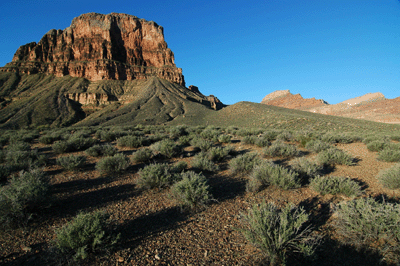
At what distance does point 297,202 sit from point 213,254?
2.54 meters

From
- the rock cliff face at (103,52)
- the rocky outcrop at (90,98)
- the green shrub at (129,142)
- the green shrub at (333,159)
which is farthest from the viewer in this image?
the rock cliff face at (103,52)

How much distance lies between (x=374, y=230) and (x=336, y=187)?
1869 millimetres

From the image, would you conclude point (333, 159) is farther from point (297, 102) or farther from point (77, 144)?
point (297, 102)

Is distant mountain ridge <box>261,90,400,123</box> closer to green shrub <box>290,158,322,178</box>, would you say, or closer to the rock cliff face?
the rock cliff face

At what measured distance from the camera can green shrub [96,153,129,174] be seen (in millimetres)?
6023

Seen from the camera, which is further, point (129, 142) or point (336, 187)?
point (129, 142)

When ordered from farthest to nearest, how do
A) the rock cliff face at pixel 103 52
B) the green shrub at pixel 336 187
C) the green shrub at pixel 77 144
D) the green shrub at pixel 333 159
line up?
1. the rock cliff face at pixel 103 52
2. the green shrub at pixel 77 144
3. the green shrub at pixel 333 159
4. the green shrub at pixel 336 187

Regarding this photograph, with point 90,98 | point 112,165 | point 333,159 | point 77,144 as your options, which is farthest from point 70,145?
point 90,98

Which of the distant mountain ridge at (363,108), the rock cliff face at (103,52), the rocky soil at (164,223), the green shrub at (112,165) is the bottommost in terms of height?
the rocky soil at (164,223)

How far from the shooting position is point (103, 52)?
234ft

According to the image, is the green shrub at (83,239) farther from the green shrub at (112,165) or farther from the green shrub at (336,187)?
the green shrub at (336,187)

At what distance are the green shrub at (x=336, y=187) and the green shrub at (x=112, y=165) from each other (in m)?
5.82

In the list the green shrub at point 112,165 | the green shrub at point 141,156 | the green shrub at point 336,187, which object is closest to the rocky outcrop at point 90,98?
the green shrub at point 141,156

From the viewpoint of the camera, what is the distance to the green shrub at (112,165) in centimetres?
602
